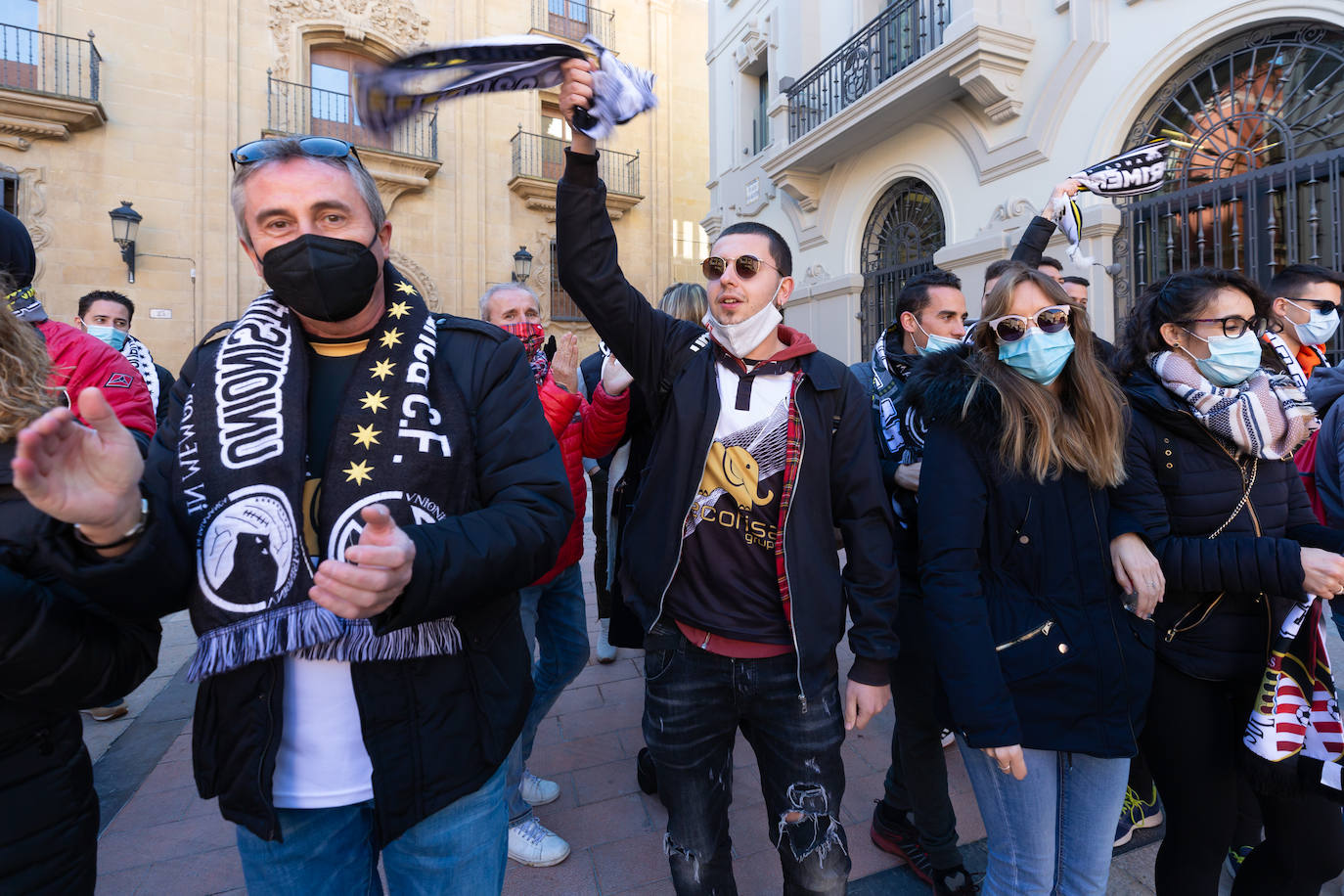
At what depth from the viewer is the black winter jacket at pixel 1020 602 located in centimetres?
174

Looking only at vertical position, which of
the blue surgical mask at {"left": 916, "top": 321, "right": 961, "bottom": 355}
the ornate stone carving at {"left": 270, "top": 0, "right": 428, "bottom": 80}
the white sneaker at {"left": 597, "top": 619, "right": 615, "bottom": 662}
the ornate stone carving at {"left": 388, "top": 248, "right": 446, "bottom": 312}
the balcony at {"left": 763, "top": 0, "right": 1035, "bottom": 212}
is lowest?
the white sneaker at {"left": 597, "top": 619, "right": 615, "bottom": 662}

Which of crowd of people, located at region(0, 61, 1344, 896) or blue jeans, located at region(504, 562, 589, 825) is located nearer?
crowd of people, located at region(0, 61, 1344, 896)

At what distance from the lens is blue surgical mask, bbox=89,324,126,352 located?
4.15 meters

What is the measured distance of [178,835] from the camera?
275 centimetres

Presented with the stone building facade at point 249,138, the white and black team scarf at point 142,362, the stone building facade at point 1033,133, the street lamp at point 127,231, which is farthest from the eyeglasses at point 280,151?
the street lamp at point 127,231

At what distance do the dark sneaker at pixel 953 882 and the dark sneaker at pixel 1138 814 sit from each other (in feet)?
2.65

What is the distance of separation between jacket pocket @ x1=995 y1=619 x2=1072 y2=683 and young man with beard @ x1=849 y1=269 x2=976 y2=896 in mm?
324

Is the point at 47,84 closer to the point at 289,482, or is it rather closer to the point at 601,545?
the point at 601,545

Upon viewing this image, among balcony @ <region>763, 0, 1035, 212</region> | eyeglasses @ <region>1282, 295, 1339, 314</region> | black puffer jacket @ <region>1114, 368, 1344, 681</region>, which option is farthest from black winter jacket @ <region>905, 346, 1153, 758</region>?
balcony @ <region>763, 0, 1035, 212</region>

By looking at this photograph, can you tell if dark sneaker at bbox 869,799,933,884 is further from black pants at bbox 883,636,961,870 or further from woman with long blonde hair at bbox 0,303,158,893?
woman with long blonde hair at bbox 0,303,158,893

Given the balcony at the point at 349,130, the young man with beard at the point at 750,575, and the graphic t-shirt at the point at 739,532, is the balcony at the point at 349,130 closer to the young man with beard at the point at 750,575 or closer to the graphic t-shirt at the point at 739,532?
the young man with beard at the point at 750,575

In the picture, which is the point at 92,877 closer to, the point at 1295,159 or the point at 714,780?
the point at 714,780

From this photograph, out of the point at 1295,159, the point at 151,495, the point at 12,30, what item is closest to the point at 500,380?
the point at 151,495

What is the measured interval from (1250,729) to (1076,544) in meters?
0.66
